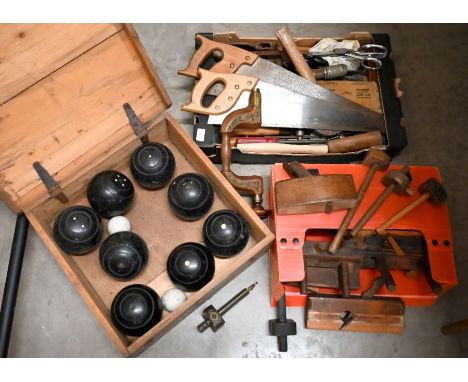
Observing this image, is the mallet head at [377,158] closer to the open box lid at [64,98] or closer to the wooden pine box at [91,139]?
the wooden pine box at [91,139]

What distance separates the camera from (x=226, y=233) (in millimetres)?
1465

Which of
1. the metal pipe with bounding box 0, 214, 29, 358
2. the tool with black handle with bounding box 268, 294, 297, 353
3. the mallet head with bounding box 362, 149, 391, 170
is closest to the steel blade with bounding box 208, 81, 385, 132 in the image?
the mallet head with bounding box 362, 149, 391, 170

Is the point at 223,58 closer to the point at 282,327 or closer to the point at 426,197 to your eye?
the point at 426,197

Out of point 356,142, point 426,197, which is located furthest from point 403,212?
point 356,142

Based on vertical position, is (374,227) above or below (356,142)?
below

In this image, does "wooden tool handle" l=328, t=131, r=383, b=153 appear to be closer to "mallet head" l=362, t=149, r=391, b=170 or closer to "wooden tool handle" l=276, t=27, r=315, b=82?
"mallet head" l=362, t=149, r=391, b=170

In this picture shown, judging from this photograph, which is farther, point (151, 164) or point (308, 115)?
point (308, 115)

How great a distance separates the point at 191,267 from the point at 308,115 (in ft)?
2.56

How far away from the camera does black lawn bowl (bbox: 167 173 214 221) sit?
1.50 meters

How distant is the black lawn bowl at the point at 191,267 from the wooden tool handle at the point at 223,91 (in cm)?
56

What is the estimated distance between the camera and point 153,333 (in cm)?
133

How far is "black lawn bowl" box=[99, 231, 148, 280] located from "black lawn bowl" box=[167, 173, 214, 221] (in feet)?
0.64

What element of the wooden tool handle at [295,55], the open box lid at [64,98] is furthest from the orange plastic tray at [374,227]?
the open box lid at [64,98]

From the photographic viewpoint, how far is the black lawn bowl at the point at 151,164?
154 cm
